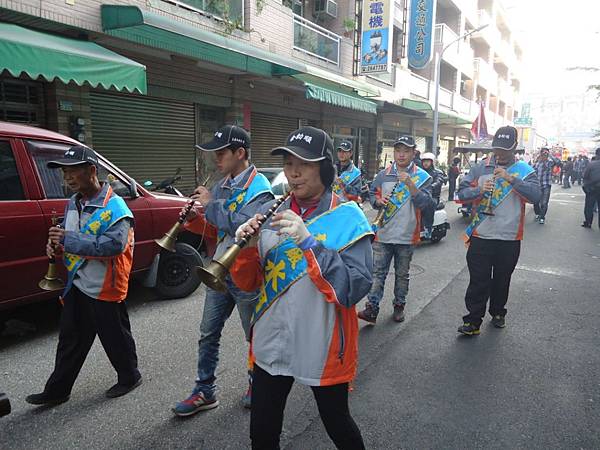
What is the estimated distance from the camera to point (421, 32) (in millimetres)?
18844

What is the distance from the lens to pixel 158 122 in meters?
10.1

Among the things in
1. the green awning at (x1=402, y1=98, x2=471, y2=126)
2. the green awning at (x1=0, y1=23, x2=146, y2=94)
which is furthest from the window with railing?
the green awning at (x1=402, y1=98, x2=471, y2=126)

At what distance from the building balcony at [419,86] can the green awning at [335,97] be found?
910cm

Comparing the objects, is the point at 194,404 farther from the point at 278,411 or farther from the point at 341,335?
the point at 341,335

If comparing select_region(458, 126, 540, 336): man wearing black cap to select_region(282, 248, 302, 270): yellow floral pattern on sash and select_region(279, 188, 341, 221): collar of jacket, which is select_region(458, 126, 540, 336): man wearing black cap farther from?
select_region(282, 248, 302, 270): yellow floral pattern on sash

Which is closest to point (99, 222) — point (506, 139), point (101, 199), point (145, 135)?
point (101, 199)

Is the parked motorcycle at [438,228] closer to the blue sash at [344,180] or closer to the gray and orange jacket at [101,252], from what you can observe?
the blue sash at [344,180]

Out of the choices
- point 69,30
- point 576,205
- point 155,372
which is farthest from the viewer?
point 576,205

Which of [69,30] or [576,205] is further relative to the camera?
[576,205]

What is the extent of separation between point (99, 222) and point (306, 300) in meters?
1.59

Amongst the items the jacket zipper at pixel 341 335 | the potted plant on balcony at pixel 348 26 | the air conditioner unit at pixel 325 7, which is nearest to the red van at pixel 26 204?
the jacket zipper at pixel 341 335

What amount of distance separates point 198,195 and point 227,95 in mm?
9646

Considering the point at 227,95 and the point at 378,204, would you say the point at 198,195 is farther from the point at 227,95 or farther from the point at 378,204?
the point at 227,95

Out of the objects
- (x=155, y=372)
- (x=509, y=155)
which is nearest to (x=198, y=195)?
(x=155, y=372)
